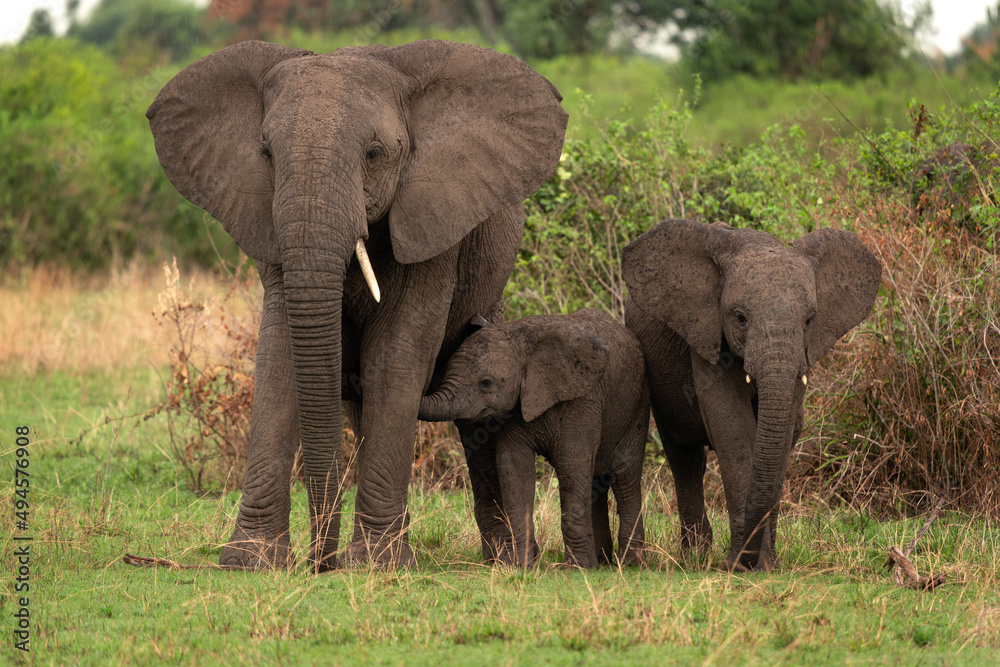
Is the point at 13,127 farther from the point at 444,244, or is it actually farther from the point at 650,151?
the point at 444,244

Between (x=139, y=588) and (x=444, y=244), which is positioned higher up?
(x=444, y=244)

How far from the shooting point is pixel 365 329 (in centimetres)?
724

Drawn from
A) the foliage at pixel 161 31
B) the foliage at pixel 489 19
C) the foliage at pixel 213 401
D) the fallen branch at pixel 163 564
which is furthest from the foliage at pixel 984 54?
the foliage at pixel 161 31

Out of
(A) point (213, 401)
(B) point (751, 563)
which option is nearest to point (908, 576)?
(B) point (751, 563)

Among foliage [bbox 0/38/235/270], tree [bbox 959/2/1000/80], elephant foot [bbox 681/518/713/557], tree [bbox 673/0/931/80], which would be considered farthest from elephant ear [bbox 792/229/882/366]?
tree [bbox 673/0/931/80]

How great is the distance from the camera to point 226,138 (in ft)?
22.9

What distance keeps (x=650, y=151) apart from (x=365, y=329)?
5233mm

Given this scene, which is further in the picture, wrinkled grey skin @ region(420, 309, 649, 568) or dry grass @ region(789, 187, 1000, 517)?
dry grass @ region(789, 187, 1000, 517)

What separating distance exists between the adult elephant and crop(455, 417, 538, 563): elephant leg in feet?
2.33

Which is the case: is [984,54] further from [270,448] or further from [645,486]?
[270,448]

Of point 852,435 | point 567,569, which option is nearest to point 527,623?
point 567,569

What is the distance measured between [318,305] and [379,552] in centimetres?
167

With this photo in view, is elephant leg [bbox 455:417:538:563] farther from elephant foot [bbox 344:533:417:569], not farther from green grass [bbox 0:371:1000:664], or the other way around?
elephant foot [bbox 344:533:417:569]

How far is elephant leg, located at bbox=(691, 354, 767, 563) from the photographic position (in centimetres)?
729
